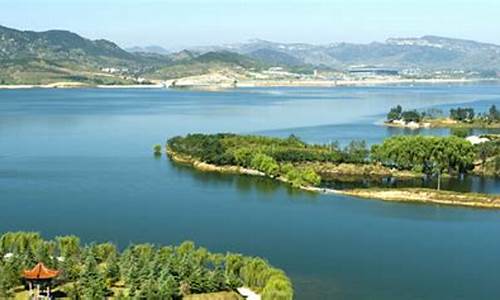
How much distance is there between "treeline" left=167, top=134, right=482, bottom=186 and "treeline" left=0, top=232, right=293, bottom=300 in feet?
31.4


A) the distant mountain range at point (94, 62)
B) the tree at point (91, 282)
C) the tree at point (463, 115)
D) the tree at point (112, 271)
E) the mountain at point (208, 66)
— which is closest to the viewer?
the tree at point (91, 282)

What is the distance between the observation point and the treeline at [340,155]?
22531mm

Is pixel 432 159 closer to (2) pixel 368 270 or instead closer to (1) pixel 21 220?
(2) pixel 368 270

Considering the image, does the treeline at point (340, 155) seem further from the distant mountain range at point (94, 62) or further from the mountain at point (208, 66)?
the mountain at point (208, 66)

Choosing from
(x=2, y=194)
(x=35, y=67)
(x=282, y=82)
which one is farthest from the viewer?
(x=282, y=82)

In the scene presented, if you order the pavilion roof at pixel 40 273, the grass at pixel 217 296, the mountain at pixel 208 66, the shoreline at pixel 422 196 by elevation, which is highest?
the mountain at pixel 208 66

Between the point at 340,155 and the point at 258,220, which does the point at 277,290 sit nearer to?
the point at 258,220

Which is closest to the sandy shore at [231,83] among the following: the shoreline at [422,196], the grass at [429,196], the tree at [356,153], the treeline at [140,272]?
the tree at [356,153]

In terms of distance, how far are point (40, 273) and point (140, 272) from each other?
138 centimetres

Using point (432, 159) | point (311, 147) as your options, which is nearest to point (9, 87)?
point (311, 147)

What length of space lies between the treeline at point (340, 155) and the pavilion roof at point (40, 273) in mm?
11379

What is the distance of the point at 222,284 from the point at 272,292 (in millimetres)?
955

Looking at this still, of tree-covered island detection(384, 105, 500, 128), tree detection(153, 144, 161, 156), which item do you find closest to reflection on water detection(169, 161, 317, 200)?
tree detection(153, 144, 161, 156)

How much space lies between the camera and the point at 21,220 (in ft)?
52.6
